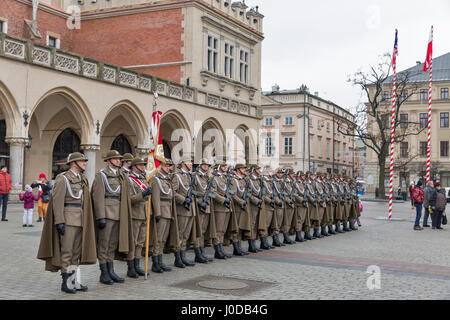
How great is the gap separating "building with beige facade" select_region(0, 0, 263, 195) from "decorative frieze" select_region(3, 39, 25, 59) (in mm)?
40


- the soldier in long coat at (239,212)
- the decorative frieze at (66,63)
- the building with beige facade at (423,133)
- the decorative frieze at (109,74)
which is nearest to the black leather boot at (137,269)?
the soldier in long coat at (239,212)

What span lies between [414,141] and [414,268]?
58273 mm

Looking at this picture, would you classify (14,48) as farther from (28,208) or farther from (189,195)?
(189,195)

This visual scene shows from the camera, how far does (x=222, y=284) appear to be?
304 inches

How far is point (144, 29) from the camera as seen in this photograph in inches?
1249

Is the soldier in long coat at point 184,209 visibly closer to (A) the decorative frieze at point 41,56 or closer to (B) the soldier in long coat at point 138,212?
(B) the soldier in long coat at point 138,212

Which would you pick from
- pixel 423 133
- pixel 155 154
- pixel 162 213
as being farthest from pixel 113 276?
pixel 423 133

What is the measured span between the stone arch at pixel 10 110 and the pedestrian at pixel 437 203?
51.0 feet

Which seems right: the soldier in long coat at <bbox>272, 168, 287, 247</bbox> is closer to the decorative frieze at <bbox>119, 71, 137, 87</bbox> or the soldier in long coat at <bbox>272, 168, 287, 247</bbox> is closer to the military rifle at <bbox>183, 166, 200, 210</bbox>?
the military rifle at <bbox>183, 166, 200, 210</bbox>

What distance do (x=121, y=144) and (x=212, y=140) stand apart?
622 cm

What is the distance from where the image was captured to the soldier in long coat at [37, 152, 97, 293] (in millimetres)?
7129

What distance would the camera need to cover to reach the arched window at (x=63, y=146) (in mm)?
27297

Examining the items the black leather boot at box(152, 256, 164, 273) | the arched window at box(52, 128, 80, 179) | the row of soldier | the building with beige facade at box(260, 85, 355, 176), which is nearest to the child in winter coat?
the row of soldier

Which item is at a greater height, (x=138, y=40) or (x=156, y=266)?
(x=138, y=40)
